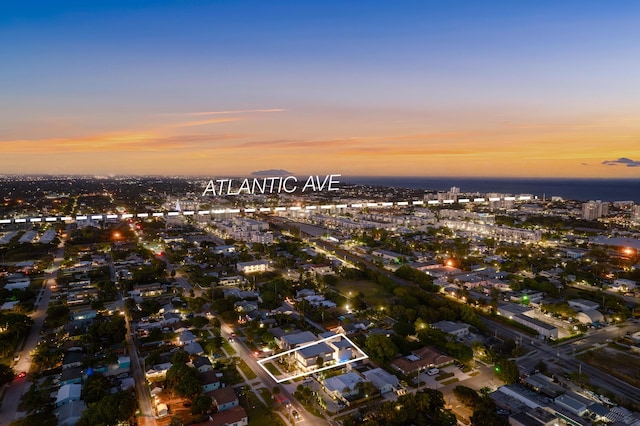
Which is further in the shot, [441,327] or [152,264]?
[152,264]

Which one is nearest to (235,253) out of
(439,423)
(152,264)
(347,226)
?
(152,264)

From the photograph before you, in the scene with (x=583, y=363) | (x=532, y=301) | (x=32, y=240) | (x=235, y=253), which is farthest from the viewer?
(x=32, y=240)

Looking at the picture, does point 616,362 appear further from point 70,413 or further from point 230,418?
point 70,413

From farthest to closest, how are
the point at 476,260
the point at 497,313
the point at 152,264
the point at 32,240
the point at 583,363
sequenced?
the point at 32,240 < the point at 476,260 < the point at 152,264 < the point at 497,313 < the point at 583,363

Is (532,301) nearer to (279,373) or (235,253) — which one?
(279,373)

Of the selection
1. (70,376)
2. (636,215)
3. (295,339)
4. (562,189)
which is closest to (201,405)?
(295,339)

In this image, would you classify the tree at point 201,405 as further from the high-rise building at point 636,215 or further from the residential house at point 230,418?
the high-rise building at point 636,215

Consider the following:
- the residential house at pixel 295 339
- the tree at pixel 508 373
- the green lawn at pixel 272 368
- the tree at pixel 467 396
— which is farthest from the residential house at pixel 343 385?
the tree at pixel 508 373

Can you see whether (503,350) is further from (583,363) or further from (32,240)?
(32,240)

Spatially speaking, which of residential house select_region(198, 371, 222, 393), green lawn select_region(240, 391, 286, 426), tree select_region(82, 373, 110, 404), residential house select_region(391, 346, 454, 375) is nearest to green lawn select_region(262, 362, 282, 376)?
green lawn select_region(240, 391, 286, 426)

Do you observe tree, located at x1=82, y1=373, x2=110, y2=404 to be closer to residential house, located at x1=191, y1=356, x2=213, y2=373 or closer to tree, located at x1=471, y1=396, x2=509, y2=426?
residential house, located at x1=191, y1=356, x2=213, y2=373
